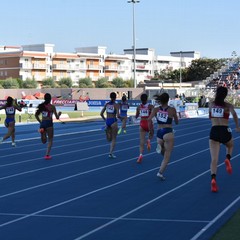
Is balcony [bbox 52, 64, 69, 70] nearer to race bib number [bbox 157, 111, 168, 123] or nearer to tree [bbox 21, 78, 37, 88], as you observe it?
tree [bbox 21, 78, 37, 88]

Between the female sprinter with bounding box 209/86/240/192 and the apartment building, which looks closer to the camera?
the female sprinter with bounding box 209/86/240/192

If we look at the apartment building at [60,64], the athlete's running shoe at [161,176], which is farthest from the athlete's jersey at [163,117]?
the apartment building at [60,64]

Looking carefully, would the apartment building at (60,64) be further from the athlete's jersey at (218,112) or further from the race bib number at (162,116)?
the athlete's jersey at (218,112)

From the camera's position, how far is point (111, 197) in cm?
1059

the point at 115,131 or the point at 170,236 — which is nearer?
the point at 170,236

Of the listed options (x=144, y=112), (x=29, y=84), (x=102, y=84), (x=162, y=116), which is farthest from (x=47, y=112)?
(x=102, y=84)

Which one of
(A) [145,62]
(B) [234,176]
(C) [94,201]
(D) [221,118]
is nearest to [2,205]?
(C) [94,201]

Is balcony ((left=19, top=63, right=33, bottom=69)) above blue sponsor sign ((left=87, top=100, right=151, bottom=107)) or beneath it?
above

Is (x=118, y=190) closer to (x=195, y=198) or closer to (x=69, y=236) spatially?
(x=195, y=198)

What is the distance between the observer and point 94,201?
10.2 meters

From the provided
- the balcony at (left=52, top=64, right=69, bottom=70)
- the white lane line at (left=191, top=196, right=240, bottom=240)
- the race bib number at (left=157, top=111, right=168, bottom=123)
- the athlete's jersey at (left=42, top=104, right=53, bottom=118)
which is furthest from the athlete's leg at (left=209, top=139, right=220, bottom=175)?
the balcony at (left=52, top=64, right=69, bottom=70)

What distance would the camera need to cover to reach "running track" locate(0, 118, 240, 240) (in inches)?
316

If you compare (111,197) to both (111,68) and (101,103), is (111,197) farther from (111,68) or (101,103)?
(111,68)

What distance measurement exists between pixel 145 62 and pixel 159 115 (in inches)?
5949
